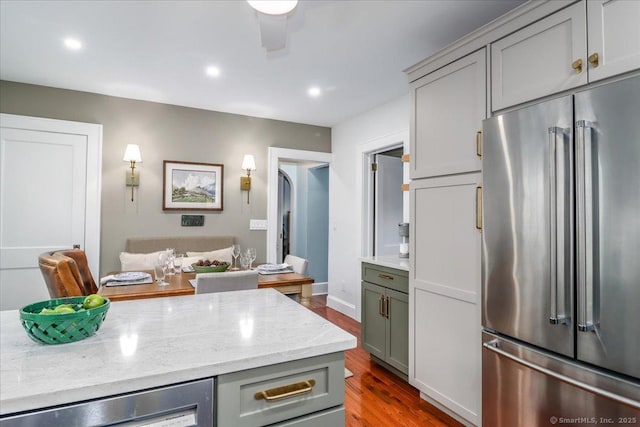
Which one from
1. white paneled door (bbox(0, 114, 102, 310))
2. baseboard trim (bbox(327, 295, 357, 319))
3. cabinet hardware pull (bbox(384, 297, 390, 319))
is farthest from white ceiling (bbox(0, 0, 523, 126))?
baseboard trim (bbox(327, 295, 357, 319))

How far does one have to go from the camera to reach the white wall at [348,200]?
3.96 metres

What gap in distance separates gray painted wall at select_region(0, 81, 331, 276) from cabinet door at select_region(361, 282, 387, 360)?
1730mm

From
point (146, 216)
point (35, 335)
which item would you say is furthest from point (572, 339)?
point (146, 216)

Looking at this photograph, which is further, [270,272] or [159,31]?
[270,272]

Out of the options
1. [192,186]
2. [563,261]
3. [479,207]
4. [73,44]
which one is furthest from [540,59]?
[192,186]

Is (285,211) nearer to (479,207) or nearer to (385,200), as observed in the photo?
(385,200)

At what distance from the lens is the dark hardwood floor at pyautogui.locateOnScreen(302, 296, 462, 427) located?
2117mm

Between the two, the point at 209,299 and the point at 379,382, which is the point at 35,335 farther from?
the point at 379,382

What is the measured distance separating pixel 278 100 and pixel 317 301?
284 cm

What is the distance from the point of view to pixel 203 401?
847 millimetres

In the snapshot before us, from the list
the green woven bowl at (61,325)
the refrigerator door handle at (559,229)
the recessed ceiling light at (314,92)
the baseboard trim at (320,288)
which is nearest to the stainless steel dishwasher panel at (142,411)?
the green woven bowl at (61,325)

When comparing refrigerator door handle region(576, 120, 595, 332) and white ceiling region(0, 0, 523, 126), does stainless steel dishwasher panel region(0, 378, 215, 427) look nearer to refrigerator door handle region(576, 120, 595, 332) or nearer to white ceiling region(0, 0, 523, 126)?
refrigerator door handle region(576, 120, 595, 332)

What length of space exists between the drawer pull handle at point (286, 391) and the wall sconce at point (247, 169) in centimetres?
348

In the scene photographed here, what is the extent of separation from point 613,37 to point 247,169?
3553 mm
